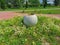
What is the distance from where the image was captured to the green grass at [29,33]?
6.50m

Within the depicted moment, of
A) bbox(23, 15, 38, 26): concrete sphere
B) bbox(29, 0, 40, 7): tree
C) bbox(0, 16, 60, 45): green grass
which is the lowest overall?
bbox(29, 0, 40, 7): tree

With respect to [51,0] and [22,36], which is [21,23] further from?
[51,0]

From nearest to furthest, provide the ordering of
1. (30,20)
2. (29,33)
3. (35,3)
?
(29,33) < (30,20) < (35,3)

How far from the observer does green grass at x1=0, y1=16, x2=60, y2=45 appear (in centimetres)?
650

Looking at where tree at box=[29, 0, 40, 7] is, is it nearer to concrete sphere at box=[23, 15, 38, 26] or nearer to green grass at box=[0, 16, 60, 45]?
green grass at box=[0, 16, 60, 45]

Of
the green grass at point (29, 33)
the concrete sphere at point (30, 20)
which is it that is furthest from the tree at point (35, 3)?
the concrete sphere at point (30, 20)

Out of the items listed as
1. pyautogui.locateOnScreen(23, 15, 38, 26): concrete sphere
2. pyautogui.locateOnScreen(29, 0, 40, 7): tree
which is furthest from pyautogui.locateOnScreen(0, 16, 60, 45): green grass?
pyautogui.locateOnScreen(29, 0, 40, 7): tree

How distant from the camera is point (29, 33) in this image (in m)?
7.02

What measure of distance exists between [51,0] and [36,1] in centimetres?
823

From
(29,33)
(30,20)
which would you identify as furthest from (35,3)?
(29,33)

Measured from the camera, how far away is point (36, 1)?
3159 cm

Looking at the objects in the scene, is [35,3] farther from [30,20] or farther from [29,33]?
[29,33]

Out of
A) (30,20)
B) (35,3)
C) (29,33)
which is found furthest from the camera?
(35,3)

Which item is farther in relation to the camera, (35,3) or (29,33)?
(35,3)
